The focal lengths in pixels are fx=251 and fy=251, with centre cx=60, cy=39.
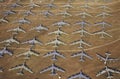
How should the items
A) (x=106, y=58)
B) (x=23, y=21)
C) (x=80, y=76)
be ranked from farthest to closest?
(x=23, y=21) → (x=106, y=58) → (x=80, y=76)

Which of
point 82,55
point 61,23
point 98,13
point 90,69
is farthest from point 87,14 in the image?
point 90,69

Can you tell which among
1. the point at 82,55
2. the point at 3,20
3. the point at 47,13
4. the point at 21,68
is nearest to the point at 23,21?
the point at 3,20

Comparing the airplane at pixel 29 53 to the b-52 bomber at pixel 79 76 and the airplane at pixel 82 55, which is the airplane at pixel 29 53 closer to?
the airplane at pixel 82 55

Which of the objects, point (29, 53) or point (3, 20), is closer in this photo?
point (29, 53)

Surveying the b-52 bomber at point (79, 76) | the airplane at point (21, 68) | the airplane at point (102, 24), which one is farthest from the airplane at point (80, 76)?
the airplane at point (102, 24)

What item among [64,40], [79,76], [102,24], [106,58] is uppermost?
[102,24]

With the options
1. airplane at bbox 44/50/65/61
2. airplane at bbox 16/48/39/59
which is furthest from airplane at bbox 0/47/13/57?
airplane at bbox 44/50/65/61

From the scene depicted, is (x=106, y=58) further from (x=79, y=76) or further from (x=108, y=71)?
(x=79, y=76)

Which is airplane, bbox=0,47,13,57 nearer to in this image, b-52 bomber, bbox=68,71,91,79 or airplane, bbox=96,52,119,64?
b-52 bomber, bbox=68,71,91,79

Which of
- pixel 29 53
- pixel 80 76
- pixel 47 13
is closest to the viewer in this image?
pixel 80 76

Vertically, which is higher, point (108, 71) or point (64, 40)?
point (64, 40)
